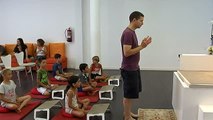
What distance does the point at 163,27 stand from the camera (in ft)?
24.3

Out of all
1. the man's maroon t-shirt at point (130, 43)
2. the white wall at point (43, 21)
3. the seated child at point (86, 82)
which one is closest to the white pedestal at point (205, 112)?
the man's maroon t-shirt at point (130, 43)

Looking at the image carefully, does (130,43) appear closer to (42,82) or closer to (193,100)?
(193,100)

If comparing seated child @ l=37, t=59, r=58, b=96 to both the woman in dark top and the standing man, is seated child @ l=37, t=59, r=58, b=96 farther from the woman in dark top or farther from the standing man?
the woman in dark top

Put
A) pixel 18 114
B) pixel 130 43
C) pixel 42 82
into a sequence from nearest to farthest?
pixel 130 43 → pixel 18 114 → pixel 42 82

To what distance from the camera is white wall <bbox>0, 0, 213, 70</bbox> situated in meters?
7.25

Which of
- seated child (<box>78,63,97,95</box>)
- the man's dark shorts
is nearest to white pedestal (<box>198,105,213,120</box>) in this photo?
the man's dark shorts

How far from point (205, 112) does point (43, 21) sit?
644 cm

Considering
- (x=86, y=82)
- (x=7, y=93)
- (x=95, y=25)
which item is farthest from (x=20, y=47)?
(x=7, y=93)

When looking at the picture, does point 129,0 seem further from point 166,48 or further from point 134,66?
point 134,66

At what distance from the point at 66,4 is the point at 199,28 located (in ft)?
13.8

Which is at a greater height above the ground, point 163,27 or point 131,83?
point 163,27

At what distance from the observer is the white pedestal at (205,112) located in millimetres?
2477

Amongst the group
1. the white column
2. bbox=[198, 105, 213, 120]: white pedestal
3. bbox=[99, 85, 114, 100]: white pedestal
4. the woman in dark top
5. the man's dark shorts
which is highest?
the white column

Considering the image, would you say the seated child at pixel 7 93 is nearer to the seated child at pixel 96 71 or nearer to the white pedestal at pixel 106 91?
the white pedestal at pixel 106 91
